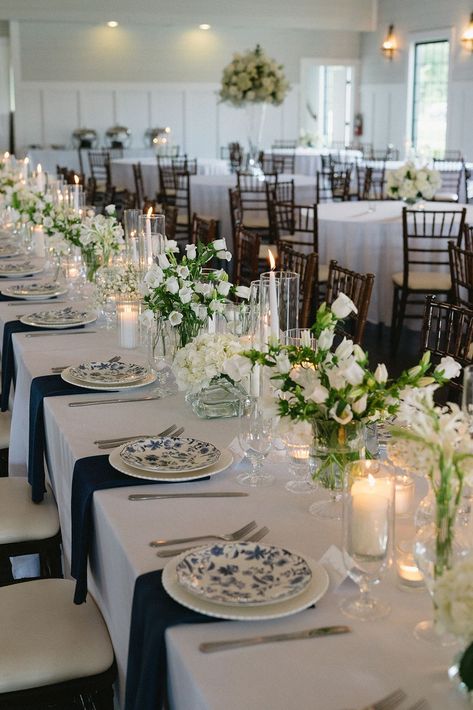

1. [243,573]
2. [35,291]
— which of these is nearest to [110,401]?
[243,573]

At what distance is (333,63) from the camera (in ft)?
58.8

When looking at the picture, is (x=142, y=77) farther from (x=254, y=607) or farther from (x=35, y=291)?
(x=254, y=607)

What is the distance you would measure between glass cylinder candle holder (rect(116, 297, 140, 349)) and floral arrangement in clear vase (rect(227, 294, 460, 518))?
1.36 metres

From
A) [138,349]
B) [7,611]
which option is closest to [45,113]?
[138,349]

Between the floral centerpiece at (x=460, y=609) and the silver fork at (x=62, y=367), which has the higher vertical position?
the floral centerpiece at (x=460, y=609)

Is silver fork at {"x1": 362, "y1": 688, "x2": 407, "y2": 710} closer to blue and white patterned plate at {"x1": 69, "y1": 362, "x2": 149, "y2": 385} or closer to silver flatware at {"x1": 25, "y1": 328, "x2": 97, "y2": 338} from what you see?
blue and white patterned plate at {"x1": 69, "y1": 362, "x2": 149, "y2": 385}

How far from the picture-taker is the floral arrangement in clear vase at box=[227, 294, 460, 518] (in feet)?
5.86

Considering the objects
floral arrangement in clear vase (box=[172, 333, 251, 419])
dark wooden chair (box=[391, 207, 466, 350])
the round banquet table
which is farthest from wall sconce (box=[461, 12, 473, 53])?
floral arrangement in clear vase (box=[172, 333, 251, 419])

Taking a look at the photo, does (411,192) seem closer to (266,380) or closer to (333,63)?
(266,380)

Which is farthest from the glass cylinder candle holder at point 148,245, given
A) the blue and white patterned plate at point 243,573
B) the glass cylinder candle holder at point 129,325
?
the blue and white patterned plate at point 243,573

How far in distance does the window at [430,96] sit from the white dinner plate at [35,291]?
1136cm

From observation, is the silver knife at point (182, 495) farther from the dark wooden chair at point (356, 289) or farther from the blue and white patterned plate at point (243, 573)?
the dark wooden chair at point (356, 289)

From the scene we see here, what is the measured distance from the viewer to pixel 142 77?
17.1 meters

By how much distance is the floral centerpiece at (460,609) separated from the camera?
122 cm
